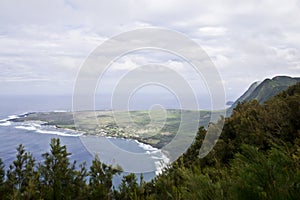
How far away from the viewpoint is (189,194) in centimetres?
251

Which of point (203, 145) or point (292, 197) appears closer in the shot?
point (292, 197)

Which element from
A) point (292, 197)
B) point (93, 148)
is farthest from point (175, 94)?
point (292, 197)

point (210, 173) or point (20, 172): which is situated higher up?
point (210, 173)

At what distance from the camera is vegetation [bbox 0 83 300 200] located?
224 cm

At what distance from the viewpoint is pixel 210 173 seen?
460 cm

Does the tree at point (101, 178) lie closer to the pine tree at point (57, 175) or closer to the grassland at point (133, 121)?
the pine tree at point (57, 175)

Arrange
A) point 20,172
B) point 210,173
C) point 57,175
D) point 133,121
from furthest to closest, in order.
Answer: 1. point 133,121
2. point 20,172
3. point 57,175
4. point 210,173

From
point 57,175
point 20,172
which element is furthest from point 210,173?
point 20,172

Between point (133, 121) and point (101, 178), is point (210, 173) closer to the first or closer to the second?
point (101, 178)

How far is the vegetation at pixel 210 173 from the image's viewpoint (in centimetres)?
224

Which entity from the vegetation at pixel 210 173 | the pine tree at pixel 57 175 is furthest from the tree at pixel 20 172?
the pine tree at pixel 57 175

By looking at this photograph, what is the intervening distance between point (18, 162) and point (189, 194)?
5634 millimetres

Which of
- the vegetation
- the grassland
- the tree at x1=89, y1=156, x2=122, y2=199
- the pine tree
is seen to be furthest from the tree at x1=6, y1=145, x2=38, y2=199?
the grassland

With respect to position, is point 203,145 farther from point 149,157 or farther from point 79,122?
point 79,122
